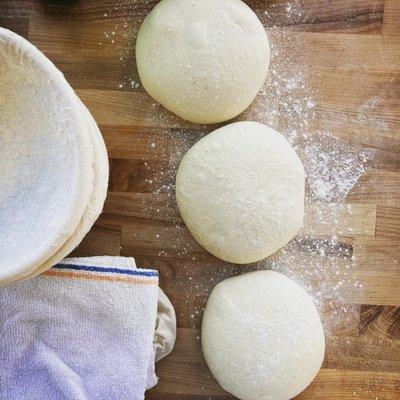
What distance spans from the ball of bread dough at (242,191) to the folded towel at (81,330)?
14cm

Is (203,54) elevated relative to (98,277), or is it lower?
elevated

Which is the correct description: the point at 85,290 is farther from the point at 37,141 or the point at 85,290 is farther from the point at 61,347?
the point at 37,141

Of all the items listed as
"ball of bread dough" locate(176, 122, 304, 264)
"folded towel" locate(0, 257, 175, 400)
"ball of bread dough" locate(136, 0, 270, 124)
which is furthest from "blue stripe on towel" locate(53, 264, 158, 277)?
"ball of bread dough" locate(136, 0, 270, 124)

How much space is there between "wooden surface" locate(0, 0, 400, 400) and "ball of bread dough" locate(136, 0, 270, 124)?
0.22ft

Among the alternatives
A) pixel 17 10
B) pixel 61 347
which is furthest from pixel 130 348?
pixel 17 10

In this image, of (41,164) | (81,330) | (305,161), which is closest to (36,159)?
(41,164)

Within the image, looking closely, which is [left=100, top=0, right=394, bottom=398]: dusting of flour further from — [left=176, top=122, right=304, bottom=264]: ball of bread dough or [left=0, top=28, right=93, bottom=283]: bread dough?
[left=0, top=28, right=93, bottom=283]: bread dough

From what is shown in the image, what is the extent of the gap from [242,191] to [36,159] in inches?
13.7

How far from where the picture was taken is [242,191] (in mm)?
1109

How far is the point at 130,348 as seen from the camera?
1121 millimetres

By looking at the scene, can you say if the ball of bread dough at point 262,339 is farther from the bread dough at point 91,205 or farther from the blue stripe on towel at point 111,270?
the bread dough at point 91,205

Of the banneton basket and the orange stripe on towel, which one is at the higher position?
the banneton basket

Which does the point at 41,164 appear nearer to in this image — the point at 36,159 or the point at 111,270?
the point at 36,159

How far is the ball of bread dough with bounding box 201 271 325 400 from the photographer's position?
1.13 meters
